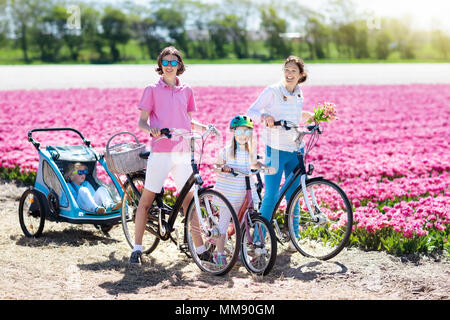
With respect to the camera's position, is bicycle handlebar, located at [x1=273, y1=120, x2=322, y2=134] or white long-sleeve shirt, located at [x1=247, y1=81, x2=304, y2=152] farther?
white long-sleeve shirt, located at [x1=247, y1=81, x2=304, y2=152]

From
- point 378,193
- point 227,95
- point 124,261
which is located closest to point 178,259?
point 124,261

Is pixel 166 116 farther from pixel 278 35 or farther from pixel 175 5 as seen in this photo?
pixel 175 5

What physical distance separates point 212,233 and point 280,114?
47.1 inches

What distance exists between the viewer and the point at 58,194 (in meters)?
6.03

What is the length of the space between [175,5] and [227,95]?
5406 centimetres

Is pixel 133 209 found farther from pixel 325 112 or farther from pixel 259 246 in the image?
pixel 325 112

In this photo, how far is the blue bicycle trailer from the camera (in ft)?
19.4

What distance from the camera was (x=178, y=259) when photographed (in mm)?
5566

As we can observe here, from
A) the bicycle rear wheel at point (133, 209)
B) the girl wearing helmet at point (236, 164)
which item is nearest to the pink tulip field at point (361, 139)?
the girl wearing helmet at point (236, 164)

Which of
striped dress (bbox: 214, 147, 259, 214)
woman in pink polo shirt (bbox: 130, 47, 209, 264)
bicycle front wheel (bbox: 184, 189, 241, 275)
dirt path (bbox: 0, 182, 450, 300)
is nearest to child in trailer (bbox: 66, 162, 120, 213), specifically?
dirt path (bbox: 0, 182, 450, 300)

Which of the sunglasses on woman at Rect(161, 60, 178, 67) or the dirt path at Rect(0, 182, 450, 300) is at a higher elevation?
the sunglasses on woman at Rect(161, 60, 178, 67)

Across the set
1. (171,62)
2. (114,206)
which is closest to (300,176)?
(171,62)

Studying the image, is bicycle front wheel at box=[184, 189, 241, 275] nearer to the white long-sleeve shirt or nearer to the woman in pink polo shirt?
the woman in pink polo shirt

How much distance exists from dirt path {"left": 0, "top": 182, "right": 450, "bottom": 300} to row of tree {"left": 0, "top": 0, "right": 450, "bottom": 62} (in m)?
50.0
